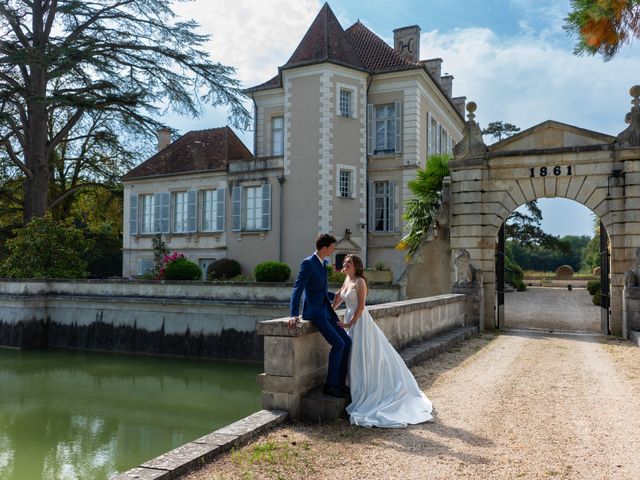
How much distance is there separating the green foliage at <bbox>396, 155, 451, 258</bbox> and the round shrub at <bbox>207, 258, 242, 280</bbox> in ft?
31.8

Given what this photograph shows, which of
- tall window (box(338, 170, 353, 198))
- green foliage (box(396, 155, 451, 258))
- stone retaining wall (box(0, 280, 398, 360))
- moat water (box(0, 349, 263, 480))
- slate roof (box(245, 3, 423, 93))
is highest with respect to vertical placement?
slate roof (box(245, 3, 423, 93))

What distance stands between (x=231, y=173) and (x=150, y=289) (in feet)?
26.1

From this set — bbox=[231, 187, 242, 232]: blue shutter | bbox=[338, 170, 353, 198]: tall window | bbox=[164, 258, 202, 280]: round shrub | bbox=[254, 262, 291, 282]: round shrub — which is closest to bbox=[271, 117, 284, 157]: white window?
bbox=[231, 187, 242, 232]: blue shutter

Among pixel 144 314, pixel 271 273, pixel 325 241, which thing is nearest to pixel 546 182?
pixel 271 273

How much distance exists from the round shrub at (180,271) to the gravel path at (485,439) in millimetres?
12564

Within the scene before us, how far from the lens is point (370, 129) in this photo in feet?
75.9

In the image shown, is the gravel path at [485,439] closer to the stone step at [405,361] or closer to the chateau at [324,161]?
the stone step at [405,361]

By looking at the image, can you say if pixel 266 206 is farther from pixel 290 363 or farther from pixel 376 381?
pixel 290 363

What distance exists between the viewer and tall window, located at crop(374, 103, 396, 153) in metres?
22.8

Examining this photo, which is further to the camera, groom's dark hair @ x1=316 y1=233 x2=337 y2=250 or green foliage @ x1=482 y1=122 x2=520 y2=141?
green foliage @ x1=482 y1=122 x2=520 y2=141

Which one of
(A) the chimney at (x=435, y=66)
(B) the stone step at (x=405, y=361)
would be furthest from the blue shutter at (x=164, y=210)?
(B) the stone step at (x=405, y=361)

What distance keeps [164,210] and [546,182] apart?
700 inches

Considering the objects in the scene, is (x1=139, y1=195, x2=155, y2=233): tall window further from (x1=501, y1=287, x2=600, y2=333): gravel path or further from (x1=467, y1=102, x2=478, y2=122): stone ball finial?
(x1=467, y1=102, x2=478, y2=122): stone ball finial

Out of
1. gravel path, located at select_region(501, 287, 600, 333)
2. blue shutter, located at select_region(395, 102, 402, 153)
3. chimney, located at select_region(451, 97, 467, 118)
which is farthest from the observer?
chimney, located at select_region(451, 97, 467, 118)
